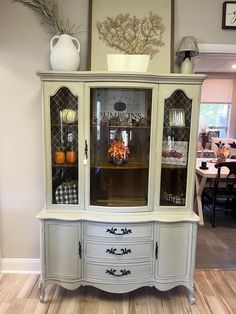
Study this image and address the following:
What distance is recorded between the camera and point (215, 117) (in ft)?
22.2

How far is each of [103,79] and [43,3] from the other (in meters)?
0.88

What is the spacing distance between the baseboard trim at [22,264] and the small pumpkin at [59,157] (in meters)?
1.08

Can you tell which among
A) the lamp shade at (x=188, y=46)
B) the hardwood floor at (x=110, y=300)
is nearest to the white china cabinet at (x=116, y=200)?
the hardwood floor at (x=110, y=300)

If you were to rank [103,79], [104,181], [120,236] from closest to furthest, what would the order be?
[103,79] → [120,236] → [104,181]

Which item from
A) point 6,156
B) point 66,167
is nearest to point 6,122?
point 6,156

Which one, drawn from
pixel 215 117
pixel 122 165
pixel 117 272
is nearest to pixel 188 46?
pixel 122 165

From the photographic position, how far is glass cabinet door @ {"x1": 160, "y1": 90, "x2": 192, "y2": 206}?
2.10 meters

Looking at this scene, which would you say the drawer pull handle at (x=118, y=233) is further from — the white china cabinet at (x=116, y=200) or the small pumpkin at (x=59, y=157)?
the small pumpkin at (x=59, y=157)

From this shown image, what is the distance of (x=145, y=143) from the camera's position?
7.10 feet

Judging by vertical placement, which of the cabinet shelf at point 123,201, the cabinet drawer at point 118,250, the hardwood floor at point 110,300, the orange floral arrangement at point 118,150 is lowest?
the hardwood floor at point 110,300

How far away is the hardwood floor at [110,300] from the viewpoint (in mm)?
2123

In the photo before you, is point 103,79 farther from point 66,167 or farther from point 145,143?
point 66,167

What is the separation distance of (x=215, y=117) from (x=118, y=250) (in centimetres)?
552

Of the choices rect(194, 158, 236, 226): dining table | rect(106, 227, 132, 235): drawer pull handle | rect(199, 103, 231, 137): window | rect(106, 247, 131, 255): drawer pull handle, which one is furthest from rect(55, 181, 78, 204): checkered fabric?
rect(199, 103, 231, 137): window
